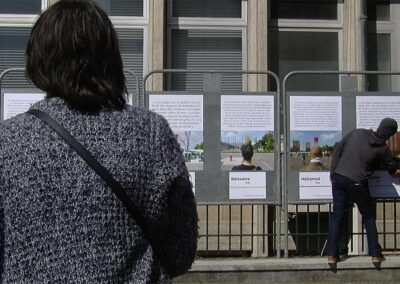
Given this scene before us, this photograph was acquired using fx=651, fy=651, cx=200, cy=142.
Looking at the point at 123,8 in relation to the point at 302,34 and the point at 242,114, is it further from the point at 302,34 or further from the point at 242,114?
the point at 242,114

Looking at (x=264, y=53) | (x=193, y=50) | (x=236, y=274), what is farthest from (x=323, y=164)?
(x=193, y=50)

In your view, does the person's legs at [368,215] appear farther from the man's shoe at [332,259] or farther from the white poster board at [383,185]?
the man's shoe at [332,259]

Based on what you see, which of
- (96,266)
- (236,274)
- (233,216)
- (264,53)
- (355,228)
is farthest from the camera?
(264,53)

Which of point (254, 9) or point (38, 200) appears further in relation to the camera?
point (254, 9)

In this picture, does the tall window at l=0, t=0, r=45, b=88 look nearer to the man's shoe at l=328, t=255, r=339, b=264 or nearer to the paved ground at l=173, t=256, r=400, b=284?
the paved ground at l=173, t=256, r=400, b=284

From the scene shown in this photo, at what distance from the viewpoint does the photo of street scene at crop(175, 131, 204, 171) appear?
679 centimetres

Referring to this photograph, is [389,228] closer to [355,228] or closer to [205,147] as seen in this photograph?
[355,228]

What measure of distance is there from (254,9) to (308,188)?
3060 mm

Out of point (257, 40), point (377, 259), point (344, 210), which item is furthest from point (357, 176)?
point (257, 40)

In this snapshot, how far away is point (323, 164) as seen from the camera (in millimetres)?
7008

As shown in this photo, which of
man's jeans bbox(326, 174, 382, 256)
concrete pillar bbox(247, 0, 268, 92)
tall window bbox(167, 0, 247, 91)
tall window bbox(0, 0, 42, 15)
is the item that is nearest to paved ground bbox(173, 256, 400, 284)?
man's jeans bbox(326, 174, 382, 256)

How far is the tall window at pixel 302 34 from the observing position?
929cm

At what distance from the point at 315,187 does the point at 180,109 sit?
167 centimetres

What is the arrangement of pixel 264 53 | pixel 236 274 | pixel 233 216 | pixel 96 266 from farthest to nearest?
pixel 264 53 < pixel 233 216 < pixel 236 274 < pixel 96 266
